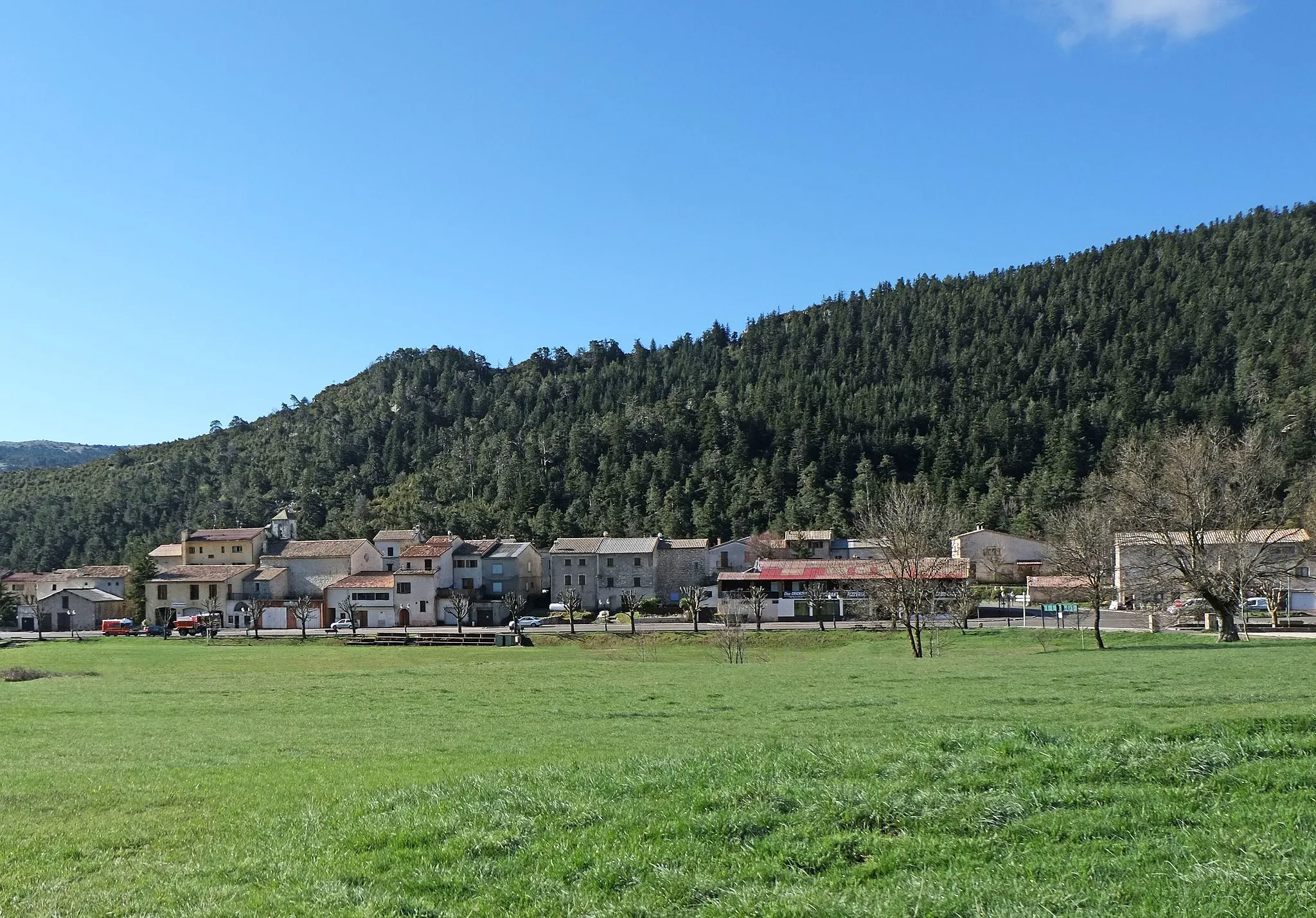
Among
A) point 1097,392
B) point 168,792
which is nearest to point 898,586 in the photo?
point 168,792

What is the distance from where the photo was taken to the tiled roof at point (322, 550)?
93.0 metres

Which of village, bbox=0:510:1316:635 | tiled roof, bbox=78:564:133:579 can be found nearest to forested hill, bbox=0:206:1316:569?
tiled roof, bbox=78:564:133:579

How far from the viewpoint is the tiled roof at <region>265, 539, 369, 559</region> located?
93.0m

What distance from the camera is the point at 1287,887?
661 centimetres

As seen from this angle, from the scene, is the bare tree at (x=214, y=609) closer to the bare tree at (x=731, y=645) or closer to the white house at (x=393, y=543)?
the white house at (x=393, y=543)

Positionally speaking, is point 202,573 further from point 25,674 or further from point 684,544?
point 25,674

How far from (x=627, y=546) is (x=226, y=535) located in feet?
156

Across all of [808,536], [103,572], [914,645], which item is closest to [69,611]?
[103,572]

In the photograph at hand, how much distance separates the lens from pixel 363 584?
8575 cm

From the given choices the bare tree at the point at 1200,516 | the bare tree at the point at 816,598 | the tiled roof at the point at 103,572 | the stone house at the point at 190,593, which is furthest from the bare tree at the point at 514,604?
the tiled roof at the point at 103,572

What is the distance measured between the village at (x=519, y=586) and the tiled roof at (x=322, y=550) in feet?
0.56

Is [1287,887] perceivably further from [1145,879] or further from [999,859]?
[999,859]

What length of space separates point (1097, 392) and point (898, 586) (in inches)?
4889

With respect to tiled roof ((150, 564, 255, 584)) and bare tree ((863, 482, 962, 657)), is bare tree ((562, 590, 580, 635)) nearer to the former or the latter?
bare tree ((863, 482, 962, 657))
